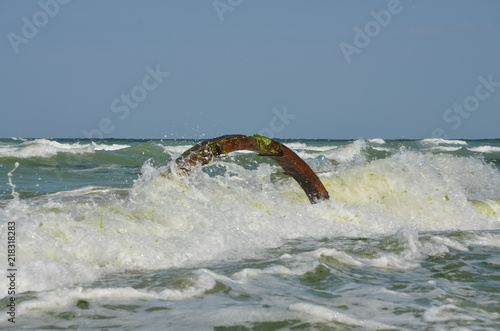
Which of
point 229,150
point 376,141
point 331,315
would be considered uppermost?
point 376,141

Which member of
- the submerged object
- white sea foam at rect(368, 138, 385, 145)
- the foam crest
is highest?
white sea foam at rect(368, 138, 385, 145)

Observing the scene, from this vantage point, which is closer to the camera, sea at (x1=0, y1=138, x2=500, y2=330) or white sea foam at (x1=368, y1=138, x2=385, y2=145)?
sea at (x1=0, y1=138, x2=500, y2=330)

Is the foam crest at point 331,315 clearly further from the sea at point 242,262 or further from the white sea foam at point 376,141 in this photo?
the white sea foam at point 376,141

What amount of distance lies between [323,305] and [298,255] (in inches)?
54.3

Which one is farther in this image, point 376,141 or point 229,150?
point 376,141

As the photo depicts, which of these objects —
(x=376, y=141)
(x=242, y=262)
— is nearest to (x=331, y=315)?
(x=242, y=262)

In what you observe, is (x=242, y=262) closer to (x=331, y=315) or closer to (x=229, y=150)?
(x=331, y=315)

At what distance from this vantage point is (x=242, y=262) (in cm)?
410

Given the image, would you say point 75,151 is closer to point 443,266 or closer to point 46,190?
point 46,190

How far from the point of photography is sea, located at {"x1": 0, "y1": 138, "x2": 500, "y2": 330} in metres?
2.80

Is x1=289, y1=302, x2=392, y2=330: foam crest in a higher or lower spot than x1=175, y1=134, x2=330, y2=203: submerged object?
lower

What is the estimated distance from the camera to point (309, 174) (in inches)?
252

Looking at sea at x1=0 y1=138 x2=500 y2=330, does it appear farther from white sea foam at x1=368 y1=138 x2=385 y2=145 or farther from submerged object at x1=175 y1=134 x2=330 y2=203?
white sea foam at x1=368 y1=138 x2=385 y2=145

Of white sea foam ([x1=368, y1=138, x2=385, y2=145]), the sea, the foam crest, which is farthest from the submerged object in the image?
white sea foam ([x1=368, y1=138, x2=385, y2=145])
